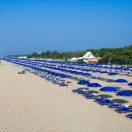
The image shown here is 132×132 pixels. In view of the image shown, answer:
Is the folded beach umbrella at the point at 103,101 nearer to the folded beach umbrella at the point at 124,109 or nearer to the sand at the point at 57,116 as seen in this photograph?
the sand at the point at 57,116

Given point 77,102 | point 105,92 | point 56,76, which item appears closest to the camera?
point 77,102

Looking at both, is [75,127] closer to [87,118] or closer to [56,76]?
[87,118]

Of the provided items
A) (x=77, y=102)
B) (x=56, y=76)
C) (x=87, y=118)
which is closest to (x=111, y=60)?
(x=56, y=76)

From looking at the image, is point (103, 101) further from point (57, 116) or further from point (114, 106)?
point (57, 116)

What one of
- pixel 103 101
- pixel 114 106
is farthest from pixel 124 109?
pixel 103 101

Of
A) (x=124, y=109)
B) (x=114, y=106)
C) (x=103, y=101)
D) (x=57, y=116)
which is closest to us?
(x=57, y=116)

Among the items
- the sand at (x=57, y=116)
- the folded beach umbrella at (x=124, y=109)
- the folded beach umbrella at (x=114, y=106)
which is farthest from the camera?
the folded beach umbrella at (x=114, y=106)

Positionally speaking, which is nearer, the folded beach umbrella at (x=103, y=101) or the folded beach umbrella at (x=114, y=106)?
the folded beach umbrella at (x=114, y=106)

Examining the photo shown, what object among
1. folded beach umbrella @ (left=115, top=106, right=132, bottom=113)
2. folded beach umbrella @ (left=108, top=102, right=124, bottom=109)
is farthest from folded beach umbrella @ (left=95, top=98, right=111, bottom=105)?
folded beach umbrella @ (left=115, top=106, right=132, bottom=113)

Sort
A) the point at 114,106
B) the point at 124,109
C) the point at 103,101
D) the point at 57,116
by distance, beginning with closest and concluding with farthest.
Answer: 1. the point at 57,116
2. the point at 124,109
3. the point at 114,106
4. the point at 103,101

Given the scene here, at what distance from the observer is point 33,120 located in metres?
15.4

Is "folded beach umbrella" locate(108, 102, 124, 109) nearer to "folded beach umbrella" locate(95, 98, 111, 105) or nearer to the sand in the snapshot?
the sand

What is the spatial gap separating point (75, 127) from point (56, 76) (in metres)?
23.4

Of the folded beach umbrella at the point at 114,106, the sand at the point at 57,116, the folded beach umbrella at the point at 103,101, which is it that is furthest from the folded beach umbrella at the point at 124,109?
the folded beach umbrella at the point at 103,101
